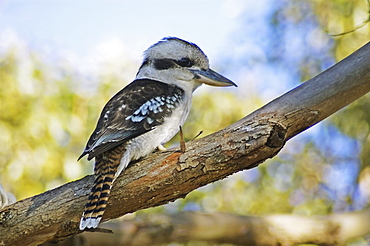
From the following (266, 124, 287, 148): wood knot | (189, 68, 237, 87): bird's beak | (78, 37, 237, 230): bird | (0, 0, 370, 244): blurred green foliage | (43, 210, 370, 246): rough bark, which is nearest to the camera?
(266, 124, 287, 148): wood knot

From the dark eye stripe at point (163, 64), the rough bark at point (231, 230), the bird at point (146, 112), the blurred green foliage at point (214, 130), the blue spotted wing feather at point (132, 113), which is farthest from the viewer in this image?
the blurred green foliage at point (214, 130)

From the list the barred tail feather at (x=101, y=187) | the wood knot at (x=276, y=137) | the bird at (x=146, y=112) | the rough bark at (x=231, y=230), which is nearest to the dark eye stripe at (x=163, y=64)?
the bird at (x=146, y=112)

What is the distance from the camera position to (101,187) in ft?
6.60

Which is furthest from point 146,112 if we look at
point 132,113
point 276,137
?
point 276,137

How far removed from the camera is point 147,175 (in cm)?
203

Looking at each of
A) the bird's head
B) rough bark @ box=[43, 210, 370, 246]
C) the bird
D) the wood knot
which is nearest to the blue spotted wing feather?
the bird

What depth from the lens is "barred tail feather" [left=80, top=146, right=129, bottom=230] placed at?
6.44 feet

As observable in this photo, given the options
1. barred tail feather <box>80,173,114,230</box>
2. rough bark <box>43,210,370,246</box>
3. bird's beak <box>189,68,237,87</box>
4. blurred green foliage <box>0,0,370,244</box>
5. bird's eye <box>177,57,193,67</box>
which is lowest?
barred tail feather <box>80,173,114,230</box>

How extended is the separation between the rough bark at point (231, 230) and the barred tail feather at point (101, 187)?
73 cm

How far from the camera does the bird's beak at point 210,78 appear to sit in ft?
8.43

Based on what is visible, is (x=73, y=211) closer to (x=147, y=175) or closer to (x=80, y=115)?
(x=147, y=175)

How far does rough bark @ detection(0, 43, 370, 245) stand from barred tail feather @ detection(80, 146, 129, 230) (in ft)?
0.16

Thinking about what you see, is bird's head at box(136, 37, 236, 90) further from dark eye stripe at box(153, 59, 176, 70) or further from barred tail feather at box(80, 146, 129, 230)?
barred tail feather at box(80, 146, 129, 230)

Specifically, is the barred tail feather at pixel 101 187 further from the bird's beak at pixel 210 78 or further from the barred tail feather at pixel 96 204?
the bird's beak at pixel 210 78
